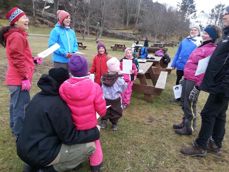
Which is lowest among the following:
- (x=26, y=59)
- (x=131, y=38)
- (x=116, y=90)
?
(x=131, y=38)

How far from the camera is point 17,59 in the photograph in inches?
138

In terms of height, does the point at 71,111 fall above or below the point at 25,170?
above

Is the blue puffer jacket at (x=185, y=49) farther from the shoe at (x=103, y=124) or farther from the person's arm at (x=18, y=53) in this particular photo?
the person's arm at (x=18, y=53)

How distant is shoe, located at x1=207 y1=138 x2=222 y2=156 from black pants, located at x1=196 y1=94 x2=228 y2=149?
12 cm

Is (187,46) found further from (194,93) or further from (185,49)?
(194,93)

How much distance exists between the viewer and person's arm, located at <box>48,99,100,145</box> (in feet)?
9.05

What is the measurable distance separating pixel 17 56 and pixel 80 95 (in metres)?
1.11

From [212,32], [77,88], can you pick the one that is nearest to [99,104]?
[77,88]

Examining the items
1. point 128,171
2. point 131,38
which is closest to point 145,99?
point 128,171

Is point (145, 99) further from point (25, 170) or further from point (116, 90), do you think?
point (25, 170)

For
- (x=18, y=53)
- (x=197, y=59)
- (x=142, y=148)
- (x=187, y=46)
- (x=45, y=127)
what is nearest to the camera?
(x=45, y=127)

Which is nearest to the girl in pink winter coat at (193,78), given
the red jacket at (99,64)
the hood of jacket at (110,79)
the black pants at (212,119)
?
the black pants at (212,119)

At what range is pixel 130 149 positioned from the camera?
410cm

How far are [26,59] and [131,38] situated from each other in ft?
135
